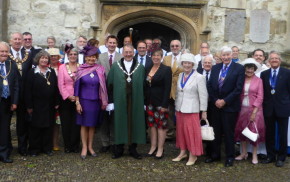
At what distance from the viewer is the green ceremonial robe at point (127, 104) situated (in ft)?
17.4

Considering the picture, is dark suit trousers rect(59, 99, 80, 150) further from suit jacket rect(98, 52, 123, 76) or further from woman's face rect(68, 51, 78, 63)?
suit jacket rect(98, 52, 123, 76)

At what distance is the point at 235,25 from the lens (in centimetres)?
888

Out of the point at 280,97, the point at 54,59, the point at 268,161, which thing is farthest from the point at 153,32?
the point at 268,161

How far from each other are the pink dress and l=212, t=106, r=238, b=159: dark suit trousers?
6.6 inches

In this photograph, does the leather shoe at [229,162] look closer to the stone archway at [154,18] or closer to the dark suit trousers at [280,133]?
the dark suit trousers at [280,133]

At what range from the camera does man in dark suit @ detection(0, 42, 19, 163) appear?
5.05m

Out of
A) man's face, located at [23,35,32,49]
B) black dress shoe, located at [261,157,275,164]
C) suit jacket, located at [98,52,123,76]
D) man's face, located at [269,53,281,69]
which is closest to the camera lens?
man's face, located at [269,53,281,69]

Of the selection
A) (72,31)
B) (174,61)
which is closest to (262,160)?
(174,61)

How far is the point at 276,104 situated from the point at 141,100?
1.97 metres

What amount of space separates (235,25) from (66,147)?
210 inches

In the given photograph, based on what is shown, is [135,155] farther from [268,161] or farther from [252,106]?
[268,161]

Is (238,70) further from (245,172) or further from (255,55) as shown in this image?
(245,172)

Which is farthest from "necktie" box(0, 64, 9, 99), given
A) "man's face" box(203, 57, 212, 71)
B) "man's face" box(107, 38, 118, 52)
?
"man's face" box(203, 57, 212, 71)

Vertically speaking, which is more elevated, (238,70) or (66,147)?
(238,70)
